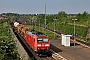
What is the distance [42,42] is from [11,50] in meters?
17.3

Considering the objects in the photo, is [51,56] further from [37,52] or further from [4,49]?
[4,49]

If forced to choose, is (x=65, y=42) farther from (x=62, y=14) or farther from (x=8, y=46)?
(x=62, y=14)

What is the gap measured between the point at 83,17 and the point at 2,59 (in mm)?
100187

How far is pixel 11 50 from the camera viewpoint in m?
15.2

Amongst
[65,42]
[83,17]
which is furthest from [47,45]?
[83,17]

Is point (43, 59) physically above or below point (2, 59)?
below

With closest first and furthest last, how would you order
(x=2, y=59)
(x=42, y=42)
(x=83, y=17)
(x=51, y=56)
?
(x=2, y=59), (x=42, y=42), (x=51, y=56), (x=83, y=17)

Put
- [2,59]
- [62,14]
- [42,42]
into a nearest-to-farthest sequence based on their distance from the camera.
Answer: [2,59] < [42,42] < [62,14]

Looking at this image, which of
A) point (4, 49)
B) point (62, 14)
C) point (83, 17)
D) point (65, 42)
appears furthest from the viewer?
point (62, 14)

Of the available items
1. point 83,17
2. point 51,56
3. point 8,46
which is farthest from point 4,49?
point 83,17

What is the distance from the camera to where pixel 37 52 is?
108 ft

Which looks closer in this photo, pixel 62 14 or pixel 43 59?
pixel 43 59

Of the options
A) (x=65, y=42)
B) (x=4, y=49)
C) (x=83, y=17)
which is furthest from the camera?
(x=83, y=17)

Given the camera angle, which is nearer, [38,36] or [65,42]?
[38,36]
